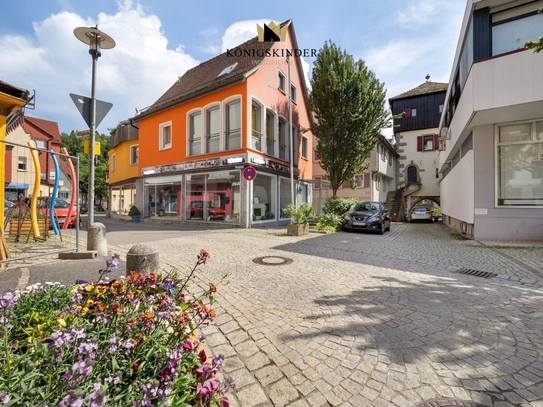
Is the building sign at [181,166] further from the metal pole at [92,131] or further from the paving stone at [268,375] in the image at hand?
the paving stone at [268,375]

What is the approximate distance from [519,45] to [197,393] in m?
13.0

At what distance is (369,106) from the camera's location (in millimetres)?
15852

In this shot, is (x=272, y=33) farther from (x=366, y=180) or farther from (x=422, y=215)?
(x=422, y=215)

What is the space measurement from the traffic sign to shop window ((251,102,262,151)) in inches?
326

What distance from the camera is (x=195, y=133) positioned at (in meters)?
16.1

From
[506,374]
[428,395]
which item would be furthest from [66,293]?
[506,374]

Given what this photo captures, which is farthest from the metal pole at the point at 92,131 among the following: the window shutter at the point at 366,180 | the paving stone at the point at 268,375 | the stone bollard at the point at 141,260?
the window shutter at the point at 366,180

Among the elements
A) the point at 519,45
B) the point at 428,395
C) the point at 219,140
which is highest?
the point at 519,45

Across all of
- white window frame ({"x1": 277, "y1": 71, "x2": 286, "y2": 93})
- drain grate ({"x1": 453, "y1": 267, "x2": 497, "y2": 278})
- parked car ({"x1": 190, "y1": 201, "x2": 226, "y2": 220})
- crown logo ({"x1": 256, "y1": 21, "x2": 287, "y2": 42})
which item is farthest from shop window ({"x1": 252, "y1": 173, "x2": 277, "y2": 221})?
drain grate ({"x1": 453, "y1": 267, "x2": 497, "y2": 278})

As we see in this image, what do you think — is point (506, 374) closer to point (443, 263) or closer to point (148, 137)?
point (443, 263)

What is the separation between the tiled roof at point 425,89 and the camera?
30697mm

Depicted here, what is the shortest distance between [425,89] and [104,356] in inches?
1518

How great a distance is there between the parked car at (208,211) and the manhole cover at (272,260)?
8268 millimetres

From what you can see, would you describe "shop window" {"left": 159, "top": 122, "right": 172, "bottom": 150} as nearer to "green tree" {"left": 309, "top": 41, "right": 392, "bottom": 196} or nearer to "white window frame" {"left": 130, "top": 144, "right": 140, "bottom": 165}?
"white window frame" {"left": 130, "top": 144, "right": 140, "bottom": 165}
